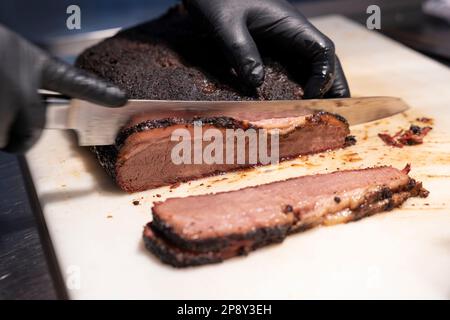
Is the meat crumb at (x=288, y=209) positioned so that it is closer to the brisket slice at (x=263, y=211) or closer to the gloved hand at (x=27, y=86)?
the brisket slice at (x=263, y=211)

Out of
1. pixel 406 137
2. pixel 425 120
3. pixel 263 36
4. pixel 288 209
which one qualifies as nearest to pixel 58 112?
pixel 288 209

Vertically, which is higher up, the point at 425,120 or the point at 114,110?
the point at 114,110

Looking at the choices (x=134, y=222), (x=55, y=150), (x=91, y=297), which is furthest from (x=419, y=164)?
(x=55, y=150)

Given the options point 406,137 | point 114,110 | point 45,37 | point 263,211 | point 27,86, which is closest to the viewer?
point 27,86

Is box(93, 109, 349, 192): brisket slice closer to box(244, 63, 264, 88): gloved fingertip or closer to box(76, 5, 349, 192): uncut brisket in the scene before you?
box(76, 5, 349, 192): uncut brisket

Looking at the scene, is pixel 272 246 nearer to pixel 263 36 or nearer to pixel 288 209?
pixel 288 209
